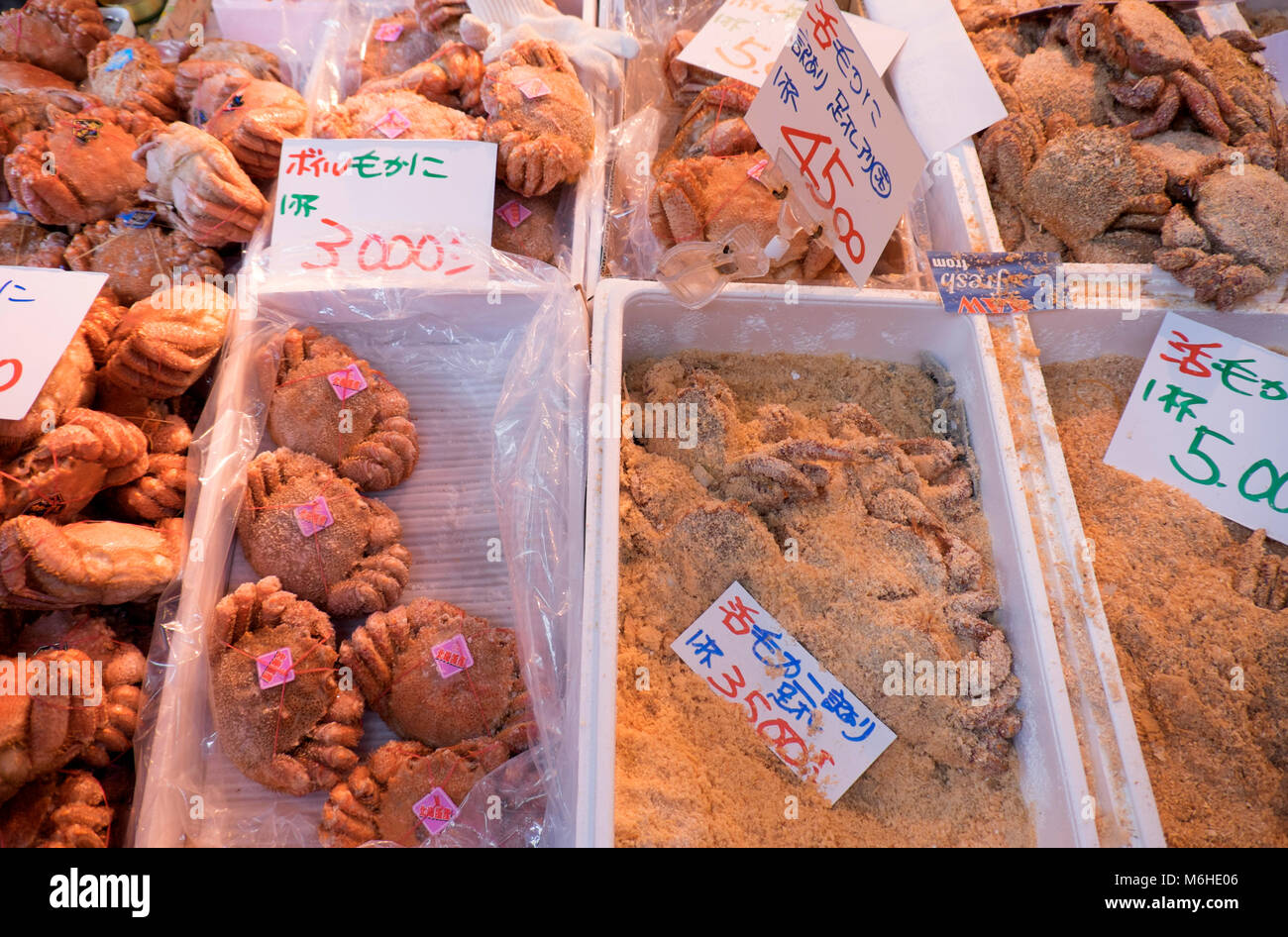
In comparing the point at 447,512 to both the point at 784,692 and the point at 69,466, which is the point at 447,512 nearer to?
the point at 69,466

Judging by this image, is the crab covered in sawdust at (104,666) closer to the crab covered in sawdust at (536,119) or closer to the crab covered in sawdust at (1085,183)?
the crab covered in sawdust at (536,119)

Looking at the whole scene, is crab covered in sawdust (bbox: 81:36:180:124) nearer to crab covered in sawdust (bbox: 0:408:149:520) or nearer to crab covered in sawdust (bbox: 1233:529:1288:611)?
crab covered in sawdust (bbox: 0:408:149:520)

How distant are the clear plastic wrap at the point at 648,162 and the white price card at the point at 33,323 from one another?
1.17 metres

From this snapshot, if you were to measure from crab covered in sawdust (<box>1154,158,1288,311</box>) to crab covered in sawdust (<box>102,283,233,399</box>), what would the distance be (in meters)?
2.22

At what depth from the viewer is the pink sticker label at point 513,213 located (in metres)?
2.09

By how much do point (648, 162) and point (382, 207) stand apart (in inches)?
29.1

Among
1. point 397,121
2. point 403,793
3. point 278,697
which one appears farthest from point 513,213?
point 403,793

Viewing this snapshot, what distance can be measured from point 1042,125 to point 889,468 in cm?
113

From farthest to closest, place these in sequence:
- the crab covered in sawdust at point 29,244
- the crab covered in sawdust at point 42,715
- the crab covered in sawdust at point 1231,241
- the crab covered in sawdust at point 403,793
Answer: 1. the crab covered in sawdust at point 29,244
2. the crab covered in sawdust at point 1231,241
3. the crab covered in sawdust at point 403,793
4. the crab covered in sawdust at point 42,715

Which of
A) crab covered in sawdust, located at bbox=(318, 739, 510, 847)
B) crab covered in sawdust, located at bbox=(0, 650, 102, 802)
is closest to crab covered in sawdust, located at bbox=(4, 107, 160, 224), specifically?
crab covered in sawdust, located at bbox=(0, 650, 102, 802)

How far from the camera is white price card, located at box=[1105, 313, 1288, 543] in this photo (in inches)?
66.2

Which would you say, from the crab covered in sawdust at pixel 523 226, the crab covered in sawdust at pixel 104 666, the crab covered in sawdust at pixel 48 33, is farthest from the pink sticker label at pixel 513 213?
the crab covered in sawdust at pixel 48 33

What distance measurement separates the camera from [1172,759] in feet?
4.65
